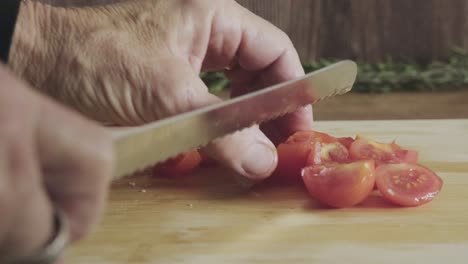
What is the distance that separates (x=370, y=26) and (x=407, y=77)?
0.21m

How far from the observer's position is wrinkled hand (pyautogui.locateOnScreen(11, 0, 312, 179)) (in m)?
1.28

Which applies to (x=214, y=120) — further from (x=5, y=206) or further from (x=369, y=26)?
(x=369, y=26)

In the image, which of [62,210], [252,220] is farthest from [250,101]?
[62,210]

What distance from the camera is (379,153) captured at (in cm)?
144

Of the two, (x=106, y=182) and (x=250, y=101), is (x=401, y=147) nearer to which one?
(x=250, y=101)

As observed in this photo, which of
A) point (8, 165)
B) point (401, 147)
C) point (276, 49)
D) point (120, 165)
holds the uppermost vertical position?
point (8, 165)

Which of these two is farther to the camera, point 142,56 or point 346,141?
point 346,141

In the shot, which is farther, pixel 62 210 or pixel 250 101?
pixel 250 101

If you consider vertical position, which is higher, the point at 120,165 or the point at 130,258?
the point at 120,165

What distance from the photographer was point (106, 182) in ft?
2.35

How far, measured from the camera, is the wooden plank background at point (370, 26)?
7.66ft

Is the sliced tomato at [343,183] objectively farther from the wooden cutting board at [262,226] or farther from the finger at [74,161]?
the finger at [74,161]

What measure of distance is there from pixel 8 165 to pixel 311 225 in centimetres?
68

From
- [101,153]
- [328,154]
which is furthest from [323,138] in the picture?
[101,153]
